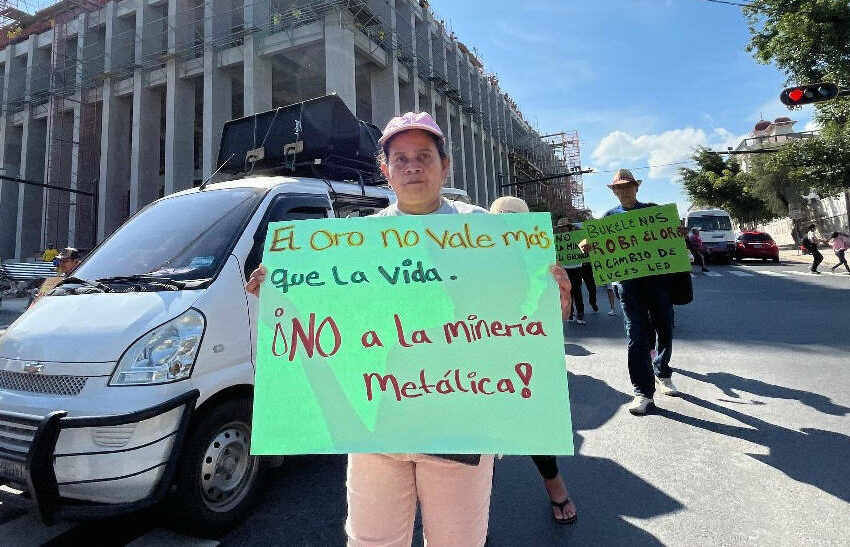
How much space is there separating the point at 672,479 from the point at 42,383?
3.66 metres

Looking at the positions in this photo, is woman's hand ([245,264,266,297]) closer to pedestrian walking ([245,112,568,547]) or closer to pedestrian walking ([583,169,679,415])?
pedestrian walking ([245,112,568,547])

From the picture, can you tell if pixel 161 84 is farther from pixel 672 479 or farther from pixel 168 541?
pixel 672 479

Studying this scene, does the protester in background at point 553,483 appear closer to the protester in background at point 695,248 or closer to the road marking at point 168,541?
the road marking at point 168,541

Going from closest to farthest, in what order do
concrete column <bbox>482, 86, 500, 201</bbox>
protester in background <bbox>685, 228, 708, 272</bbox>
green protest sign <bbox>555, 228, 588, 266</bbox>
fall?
protester in background <bbox>685, 228, 708, 272</bbox> < green protest sign <bbox>555, 228, 588, 266</bbox> < concrete column <bbox>482, 86, 500, 201</bbox>

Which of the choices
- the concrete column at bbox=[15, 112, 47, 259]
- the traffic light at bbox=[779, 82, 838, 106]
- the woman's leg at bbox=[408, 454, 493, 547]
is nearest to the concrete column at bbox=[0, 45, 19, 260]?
the concrete column at bbox=[15, 112, 47, 259]

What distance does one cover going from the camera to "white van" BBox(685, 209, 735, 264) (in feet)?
73.4

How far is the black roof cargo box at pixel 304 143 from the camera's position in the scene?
4.49 metres

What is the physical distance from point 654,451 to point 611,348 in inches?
133

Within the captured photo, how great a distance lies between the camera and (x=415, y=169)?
5.73ft

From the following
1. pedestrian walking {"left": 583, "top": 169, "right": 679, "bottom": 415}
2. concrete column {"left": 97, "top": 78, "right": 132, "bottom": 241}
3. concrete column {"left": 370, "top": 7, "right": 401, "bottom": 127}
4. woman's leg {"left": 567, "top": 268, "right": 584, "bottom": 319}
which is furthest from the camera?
concrete column {"left": 97, "top": 78, "right": 132, "bottom": 241}

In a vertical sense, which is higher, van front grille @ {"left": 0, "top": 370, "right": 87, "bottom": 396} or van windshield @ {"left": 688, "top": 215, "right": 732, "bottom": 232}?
van windshield @ {"left": 688, "top": 215, "right": 732, "bottom": 232}

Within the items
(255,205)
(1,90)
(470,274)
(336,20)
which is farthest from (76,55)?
(470,274)

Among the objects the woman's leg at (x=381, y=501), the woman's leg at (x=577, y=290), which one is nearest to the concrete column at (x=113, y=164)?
the woman's leg at (x=577, y=290)

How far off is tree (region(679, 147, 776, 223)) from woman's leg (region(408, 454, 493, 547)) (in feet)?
158
